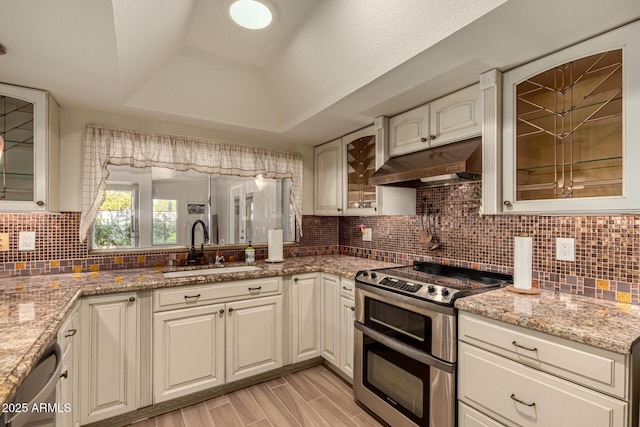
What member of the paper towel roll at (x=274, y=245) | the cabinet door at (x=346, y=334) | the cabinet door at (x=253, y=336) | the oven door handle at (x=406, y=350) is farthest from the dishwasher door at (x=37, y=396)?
the paper towel roll at (x=274, y=245)

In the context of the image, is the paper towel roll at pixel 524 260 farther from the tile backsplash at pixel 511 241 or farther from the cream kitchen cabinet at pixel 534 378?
the cream kitchen cabinet at pixel 534 378

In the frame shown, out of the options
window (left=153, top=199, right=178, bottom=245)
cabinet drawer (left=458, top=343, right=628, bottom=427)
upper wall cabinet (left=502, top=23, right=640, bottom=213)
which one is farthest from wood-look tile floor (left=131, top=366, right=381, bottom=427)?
upper wall cabinet (left=502, top=23, right=640, bottom=213)

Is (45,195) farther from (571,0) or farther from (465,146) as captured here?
(571,0)

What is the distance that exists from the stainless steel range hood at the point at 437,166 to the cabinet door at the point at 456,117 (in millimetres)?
54

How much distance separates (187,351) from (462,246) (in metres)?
2.11

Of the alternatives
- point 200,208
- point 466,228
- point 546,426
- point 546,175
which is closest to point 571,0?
point 546,175

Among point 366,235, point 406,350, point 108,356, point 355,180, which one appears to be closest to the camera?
point 406,350

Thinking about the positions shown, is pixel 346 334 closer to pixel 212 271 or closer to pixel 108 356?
pixel 212 271

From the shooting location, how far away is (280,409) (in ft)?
7.15

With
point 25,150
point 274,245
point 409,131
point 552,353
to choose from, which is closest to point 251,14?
point 409,131

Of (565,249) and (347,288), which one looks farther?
(347,288)

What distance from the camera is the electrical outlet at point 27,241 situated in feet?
7.13

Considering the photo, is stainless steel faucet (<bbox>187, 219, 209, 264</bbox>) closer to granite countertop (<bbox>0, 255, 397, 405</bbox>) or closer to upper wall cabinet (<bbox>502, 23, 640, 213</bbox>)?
granite countertop (<bbox>0, 255, 397, 405</bbox>)

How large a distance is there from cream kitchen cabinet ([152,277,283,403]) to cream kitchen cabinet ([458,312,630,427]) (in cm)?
147
